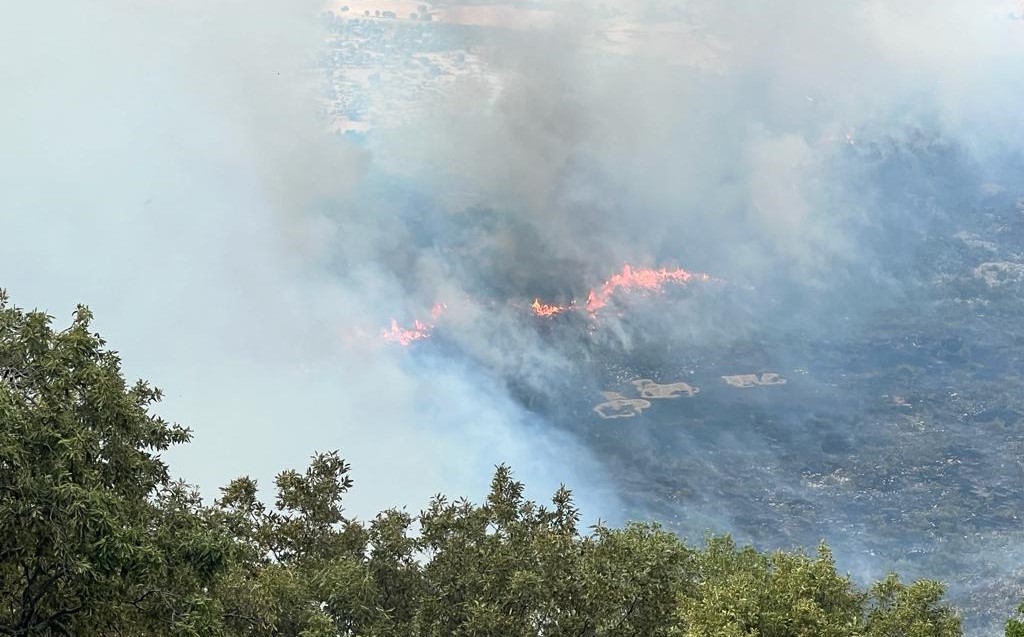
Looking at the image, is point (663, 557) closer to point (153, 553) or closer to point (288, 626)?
point (288, 626)

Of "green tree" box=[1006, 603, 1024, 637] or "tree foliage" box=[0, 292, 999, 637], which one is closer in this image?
"tree foliage" box=[0, 292, 999, 637]

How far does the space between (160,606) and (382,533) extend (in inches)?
507

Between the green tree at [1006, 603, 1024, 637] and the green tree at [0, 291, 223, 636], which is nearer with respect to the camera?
the green tree at [0, 291, 223, 636]

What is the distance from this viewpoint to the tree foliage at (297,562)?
23.8m

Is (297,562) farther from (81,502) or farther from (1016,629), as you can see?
(1016,629)

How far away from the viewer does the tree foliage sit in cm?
2384

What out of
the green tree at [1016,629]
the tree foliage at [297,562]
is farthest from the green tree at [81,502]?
the green tree at [1016,629]

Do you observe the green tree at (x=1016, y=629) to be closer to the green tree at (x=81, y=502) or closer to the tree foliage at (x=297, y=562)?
the tree foliage at (x=297, y=562)

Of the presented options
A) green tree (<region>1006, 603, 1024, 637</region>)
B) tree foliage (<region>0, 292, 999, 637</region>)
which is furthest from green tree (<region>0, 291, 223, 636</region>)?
green tree (<region>1006, 603, 1024, 637</region>)

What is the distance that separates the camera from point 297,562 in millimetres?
39656

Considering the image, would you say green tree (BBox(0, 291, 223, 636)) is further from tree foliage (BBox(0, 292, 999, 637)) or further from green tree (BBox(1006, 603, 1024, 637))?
green tree (BBox(1006, 603, 1024, 637))

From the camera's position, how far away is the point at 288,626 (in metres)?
32.7

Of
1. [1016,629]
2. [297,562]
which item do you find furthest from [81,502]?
[1016,629]

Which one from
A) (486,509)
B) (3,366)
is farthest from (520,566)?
(3,366)
